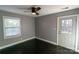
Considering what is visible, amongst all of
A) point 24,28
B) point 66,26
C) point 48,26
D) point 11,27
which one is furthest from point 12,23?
point 66,26

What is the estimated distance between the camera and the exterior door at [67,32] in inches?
107

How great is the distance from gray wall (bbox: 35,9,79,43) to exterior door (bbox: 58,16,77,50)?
0.84 feet

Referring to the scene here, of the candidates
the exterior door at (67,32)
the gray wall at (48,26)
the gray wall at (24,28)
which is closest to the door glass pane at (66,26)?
the exterior door at (67,32)

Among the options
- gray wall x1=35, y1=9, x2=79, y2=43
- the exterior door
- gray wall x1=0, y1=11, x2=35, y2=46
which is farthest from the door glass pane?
gray wall x1=0, y1=11, x2=35, y2=46

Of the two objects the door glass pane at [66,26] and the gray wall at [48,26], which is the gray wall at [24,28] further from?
the door glass pane at [66,26]

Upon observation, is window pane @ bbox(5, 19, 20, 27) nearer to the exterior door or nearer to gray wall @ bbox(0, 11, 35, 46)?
gray wall @ bbox(0, 11, 35, 46)

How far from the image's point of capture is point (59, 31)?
11.3 ft

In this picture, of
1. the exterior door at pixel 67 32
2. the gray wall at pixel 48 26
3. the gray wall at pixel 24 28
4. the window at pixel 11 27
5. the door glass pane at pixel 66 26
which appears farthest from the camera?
the gray wall at pixel 48 26

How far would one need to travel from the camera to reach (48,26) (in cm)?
412

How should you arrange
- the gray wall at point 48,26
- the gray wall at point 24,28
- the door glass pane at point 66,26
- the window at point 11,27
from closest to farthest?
the door glass pane at point 66,26 < the gray wall at point 24,28 < the window at point 11,27 < the gray wall at point 48,26

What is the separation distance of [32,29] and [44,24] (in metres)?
1.23

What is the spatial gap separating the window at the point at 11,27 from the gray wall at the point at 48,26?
5.08 ft

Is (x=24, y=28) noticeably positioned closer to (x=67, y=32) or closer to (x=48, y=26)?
(x=48, y=26)

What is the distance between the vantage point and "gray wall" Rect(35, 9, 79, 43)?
3.59m
